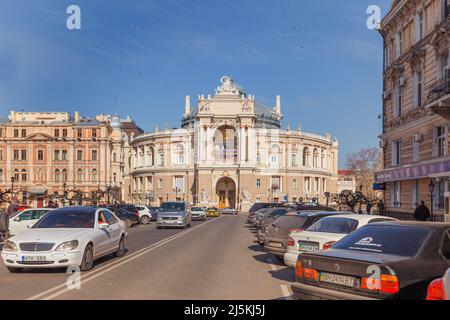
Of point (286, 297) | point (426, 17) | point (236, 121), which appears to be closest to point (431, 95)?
point (426, 17)

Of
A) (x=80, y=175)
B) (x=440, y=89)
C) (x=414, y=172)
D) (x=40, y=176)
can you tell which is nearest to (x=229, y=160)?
(x=80, y=175)

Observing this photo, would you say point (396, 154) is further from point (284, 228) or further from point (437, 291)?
point (437, 291)

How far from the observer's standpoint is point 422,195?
29719 millimetres

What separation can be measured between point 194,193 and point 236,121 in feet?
50.2

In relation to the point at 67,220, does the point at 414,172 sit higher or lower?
higher

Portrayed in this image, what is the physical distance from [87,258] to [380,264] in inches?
312

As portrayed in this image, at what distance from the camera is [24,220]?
22.8 m

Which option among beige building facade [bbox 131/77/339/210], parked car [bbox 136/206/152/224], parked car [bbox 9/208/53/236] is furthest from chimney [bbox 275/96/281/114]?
parked car [bbox 9/208/53/236]

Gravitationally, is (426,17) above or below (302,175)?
above

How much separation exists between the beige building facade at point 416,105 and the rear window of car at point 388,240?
51.5ft

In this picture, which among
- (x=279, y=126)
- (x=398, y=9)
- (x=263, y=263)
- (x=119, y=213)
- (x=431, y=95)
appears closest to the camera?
(x=263, y=263)

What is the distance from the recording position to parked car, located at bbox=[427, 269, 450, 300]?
5484 mm

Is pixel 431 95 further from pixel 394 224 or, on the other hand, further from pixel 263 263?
pixel 394 224

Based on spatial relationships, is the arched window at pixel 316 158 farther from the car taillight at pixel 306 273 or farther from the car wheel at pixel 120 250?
the car taillight at pixel 306 273
